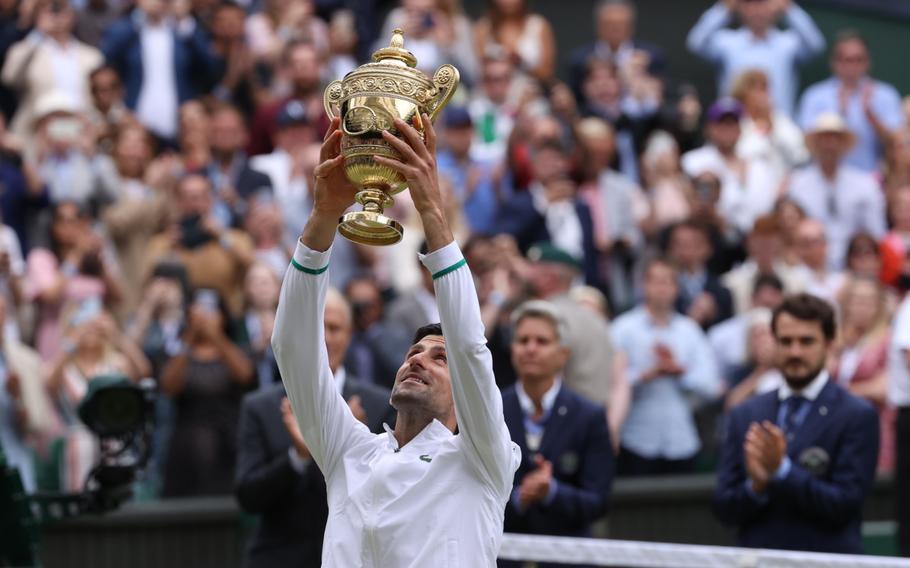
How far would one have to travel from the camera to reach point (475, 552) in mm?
5367

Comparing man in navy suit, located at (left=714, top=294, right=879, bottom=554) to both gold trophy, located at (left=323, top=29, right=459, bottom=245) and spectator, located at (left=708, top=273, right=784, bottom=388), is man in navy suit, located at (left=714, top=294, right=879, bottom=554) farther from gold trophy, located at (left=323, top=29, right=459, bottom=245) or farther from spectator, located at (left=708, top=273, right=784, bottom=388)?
spectator, located at (left=708, top=273, right=784, bottom=388)

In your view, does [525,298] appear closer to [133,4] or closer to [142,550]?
[142,550]

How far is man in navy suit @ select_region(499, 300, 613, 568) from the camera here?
8.04 meters

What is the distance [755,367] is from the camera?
37.8 ft

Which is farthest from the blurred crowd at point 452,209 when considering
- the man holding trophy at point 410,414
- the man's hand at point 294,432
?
the man holding trophy at point 410,414

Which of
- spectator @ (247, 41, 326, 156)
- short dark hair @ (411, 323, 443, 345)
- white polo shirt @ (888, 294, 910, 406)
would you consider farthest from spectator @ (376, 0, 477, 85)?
short dark hair @ (411, 323, 443, 345)

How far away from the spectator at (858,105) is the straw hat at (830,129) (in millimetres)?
624

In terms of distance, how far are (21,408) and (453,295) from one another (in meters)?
5.97

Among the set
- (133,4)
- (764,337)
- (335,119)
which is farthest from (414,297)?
(335,119)

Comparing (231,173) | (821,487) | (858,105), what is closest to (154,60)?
(231,173)

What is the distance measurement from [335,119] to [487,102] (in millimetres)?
9518

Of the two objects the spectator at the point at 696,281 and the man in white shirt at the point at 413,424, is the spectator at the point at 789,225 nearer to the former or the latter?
the spectator at the point at 696,281

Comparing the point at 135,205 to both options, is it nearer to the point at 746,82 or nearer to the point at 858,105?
the point at 746,82

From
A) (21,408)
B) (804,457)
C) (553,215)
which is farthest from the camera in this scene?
(553,215)
